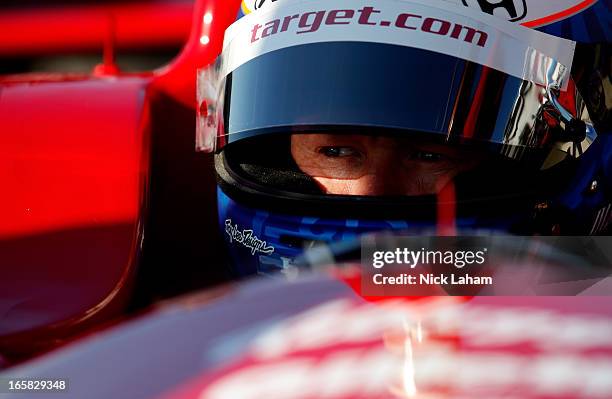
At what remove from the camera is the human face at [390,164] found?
1.08 meters

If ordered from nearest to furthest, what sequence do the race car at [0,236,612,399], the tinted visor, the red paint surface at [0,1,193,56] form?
the race car at [0,236,612,399]
the tinted visor
the red paint surface at [0,1,193,56]

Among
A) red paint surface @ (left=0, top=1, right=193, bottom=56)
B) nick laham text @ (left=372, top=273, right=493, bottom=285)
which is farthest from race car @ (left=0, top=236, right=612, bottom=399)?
red paint surface @ (left=0, top=1, right=193, bottom=56)

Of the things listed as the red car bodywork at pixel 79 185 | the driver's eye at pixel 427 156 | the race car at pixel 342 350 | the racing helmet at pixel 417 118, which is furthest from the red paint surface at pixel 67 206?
the driver's eye at pixel 427 156

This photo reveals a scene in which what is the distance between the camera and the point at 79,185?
1.23 meters

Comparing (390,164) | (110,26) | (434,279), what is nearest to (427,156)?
(390,164)

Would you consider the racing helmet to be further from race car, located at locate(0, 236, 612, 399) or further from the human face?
race car, located at locate(0, 236, 612, 399)

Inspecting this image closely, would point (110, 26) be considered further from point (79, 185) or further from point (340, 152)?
point (340, 152)

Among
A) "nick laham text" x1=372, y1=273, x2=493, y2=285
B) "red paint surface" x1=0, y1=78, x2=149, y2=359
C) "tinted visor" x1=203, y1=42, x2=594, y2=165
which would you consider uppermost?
"tinted visor" x1=203, y1=42, x2=594, y2=165

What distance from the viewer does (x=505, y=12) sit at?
3.42 feet

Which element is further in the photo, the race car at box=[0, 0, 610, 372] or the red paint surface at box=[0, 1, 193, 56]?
the red paint surface at box=[0, 1, 193, 56]

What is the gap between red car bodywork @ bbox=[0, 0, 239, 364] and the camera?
1087mm

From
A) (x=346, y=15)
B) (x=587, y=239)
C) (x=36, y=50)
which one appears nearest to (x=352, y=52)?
(x=346, y=15)

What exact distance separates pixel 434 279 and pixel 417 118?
24 centimetres

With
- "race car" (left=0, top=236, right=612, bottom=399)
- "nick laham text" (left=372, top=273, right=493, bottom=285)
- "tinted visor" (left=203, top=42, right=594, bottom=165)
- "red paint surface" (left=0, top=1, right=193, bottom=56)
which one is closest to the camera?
"race car" (left=0, top=236, right=612, bottom=399)
